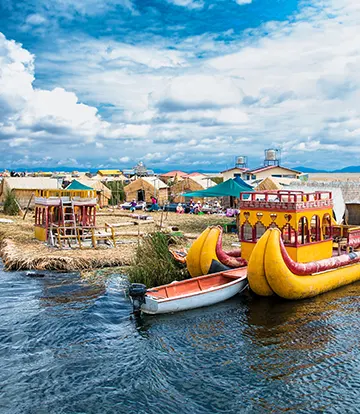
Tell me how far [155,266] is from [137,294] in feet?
9.19

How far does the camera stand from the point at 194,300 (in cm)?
1313

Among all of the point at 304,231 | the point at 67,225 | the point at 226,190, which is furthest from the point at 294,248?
the point at 67,225

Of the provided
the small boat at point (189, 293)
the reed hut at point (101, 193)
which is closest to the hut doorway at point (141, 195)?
the reed hut at point (101, 193)

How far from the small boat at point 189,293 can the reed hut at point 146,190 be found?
1133 inches

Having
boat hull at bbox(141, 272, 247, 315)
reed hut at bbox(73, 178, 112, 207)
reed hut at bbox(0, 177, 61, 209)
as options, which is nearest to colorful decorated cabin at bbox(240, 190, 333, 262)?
boat hull at bbox(141, 272, 247, 315)

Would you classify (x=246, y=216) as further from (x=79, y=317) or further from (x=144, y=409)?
(x=144, y=409)

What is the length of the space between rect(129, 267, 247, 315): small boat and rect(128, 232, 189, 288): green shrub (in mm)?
1099

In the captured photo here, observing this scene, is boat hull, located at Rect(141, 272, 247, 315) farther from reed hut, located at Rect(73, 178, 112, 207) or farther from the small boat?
reed hut, located at Rect(73, 178, 112, 207)

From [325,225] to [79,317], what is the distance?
381 inches

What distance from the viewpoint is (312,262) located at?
15.2m

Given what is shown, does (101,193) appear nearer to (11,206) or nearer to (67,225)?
(11,206)

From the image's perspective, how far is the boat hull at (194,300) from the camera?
12391 mm

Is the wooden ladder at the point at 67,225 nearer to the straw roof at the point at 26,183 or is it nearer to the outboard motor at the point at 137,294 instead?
the outboard motor at the point at 137,294

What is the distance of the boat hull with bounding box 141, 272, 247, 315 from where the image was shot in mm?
12391
